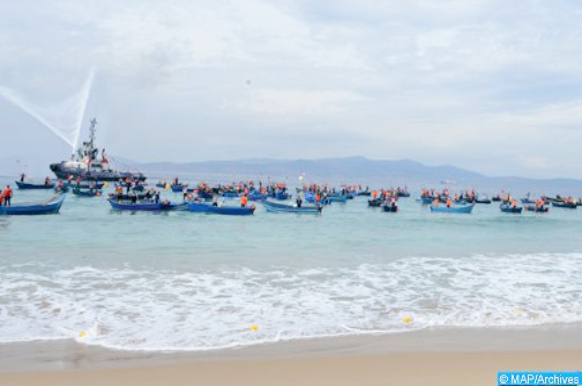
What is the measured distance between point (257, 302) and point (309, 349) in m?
4.43

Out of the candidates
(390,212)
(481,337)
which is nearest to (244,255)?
(481,337)

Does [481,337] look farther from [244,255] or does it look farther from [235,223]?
[235,223]

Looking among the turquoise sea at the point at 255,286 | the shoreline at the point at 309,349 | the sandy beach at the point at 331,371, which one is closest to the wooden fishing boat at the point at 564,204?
the turquoise sea at the point at 255,286

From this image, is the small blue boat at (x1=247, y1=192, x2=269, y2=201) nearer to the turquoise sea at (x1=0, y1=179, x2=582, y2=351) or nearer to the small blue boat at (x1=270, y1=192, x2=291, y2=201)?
the small blue boat at (x1=270, y1=192, x2=291, y2=201)

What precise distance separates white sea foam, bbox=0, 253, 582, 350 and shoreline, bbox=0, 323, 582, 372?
0.46 m

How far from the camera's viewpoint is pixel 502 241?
34656 mm

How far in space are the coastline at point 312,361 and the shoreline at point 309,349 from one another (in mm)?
18

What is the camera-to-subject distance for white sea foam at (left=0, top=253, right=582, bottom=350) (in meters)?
10.9

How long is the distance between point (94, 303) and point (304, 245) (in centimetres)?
1634

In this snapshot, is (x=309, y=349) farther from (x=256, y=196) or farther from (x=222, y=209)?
(x=256, y=196)

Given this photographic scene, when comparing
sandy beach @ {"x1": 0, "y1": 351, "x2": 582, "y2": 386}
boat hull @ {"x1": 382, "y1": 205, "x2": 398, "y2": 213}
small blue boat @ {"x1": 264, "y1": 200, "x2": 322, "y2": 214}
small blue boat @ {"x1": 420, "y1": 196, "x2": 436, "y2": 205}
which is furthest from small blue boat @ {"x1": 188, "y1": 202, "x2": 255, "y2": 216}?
small blue boat @ {"x1": 420, "y1": 196, "x2": 436, "y2": 205}

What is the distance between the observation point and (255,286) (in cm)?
1619

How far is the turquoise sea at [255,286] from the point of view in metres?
11.3

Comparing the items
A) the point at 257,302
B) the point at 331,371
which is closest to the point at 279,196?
the point at 257,302
